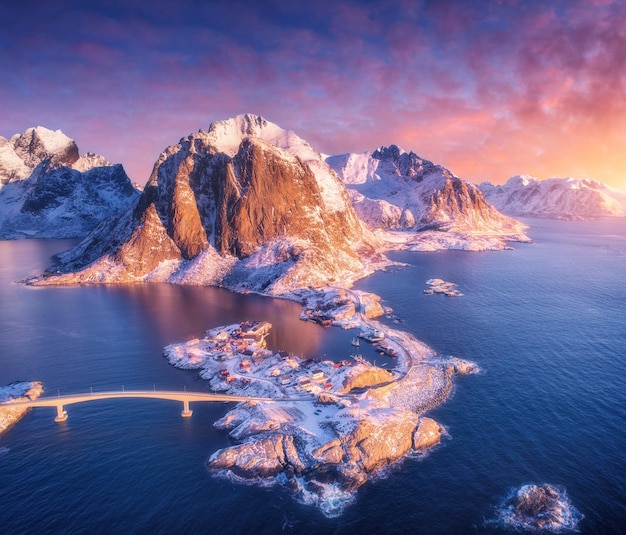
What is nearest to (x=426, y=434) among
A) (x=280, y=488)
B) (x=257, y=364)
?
(x=280, y=488)

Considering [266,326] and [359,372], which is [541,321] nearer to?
[359,372]

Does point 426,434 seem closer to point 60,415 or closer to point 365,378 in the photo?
point 365,378

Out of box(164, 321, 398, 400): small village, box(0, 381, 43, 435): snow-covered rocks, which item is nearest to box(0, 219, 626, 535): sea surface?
box(0, 381, 43, 435): snow-covered rocks

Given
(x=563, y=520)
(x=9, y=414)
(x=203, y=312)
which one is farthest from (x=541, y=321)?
(x=9, y=414)

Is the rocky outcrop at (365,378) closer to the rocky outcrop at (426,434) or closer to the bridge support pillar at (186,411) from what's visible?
the rocky outcrop at (426,434)

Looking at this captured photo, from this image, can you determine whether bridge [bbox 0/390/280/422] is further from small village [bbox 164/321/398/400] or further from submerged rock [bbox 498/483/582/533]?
submerged rock [bbox 498/483/582/533]

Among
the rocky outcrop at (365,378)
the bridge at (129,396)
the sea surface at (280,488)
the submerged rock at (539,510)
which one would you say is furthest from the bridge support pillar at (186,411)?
the submerged rock at (539,510)
